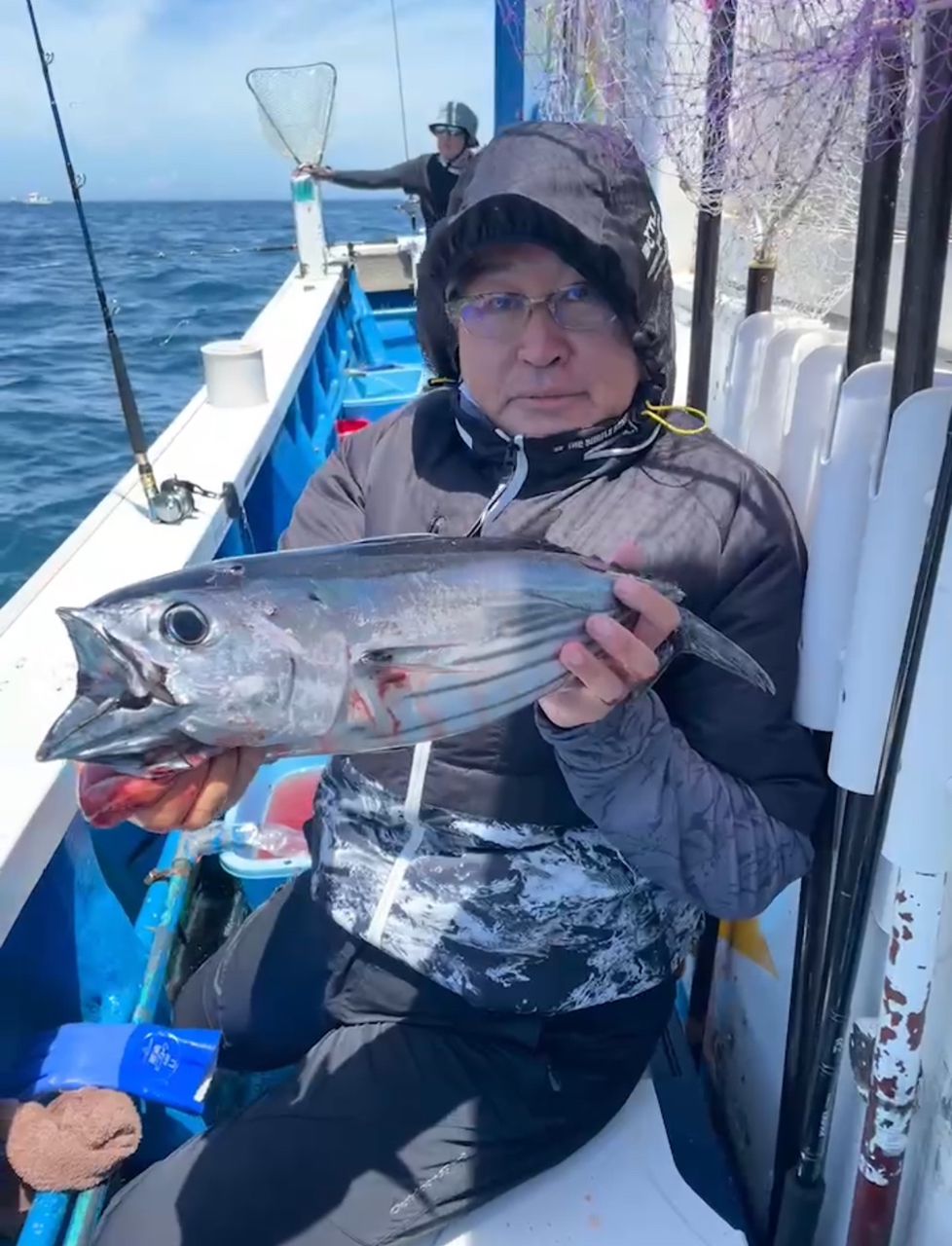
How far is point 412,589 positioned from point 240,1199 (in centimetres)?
99

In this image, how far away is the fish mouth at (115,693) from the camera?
1.04 metres

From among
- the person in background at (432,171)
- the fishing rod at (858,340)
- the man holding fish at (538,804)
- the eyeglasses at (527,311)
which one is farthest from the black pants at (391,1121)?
the person in background at (432,171)

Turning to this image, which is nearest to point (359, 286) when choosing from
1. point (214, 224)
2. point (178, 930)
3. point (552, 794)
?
point (178, 930)

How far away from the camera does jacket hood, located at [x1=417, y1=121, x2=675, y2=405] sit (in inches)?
A: 58.9

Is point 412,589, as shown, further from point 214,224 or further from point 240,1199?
point 214,224

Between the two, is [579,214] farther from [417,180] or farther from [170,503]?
[417,180]

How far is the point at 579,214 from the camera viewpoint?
1.49m

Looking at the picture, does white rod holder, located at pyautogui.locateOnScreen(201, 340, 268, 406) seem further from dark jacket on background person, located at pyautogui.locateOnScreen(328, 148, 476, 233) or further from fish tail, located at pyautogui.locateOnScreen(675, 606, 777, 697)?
dark jacket on background person, located at pyautogui.locateOnScreen(328, 148, 476, 233)

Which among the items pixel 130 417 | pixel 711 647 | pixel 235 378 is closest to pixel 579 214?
pixel 711 647

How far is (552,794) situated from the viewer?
1.61m

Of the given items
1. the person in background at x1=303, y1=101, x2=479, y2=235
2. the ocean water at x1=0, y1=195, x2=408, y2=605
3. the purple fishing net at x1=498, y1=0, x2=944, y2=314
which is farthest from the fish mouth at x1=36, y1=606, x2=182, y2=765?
the person in background at x1=303, y1=101, x2=479, y2=235

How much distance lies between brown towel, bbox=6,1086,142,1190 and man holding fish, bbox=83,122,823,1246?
0.14m

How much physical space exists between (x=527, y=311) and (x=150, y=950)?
5.59 feet

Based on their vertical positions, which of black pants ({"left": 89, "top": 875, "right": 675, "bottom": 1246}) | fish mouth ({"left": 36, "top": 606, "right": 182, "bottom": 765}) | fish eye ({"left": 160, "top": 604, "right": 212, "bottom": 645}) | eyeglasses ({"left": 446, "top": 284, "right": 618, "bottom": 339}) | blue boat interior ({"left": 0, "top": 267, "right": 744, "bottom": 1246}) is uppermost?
eyeglasses ({"left": 446, "top": 284, "right": 618, "bottom": 339})
